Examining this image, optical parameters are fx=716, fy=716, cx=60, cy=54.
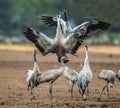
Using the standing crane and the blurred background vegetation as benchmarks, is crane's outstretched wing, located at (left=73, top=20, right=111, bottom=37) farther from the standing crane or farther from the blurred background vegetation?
the blurred background vegetation

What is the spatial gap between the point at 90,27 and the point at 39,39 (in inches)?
81.8

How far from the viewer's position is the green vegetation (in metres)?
88.0

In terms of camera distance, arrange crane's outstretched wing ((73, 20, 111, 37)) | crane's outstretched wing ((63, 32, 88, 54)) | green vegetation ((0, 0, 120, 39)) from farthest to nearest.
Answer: green vegetation ((0, 0, 120, 39)) < crane's outstretched wing ((73, 20, 111, 37)) < crane's outstretched wing ((63, 32, 88, 54))

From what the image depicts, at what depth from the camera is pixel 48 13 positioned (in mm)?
97625

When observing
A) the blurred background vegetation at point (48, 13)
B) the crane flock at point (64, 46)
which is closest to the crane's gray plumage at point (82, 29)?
the crane flock at point (64, 46)

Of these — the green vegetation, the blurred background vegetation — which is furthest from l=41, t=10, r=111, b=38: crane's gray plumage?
the green vegetation

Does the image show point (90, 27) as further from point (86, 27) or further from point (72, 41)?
point (72, 41)

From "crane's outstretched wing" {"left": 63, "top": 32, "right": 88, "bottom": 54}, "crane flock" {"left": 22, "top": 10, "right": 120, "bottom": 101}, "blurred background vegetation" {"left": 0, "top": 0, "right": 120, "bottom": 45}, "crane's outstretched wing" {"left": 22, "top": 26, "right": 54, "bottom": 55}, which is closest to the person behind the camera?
"crane flock" {"left": 22, "top": 10, "right": 120, "bottom": 101}

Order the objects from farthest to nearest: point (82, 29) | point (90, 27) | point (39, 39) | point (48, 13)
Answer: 1. point (48, 13)
2. point (90, 27)
3. point (82, 29)
4. point (39, 39)

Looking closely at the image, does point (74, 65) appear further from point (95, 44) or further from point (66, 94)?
point (95, 44)

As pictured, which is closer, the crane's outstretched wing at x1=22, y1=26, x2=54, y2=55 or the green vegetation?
the crane's outstretched wing at x1=22, y1=26, x2=54, y2=55

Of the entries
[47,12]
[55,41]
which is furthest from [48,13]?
[55,41]

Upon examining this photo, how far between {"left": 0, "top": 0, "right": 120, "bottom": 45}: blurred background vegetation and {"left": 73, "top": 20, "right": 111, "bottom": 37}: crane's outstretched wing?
59.0m

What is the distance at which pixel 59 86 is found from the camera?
71.7 ft
